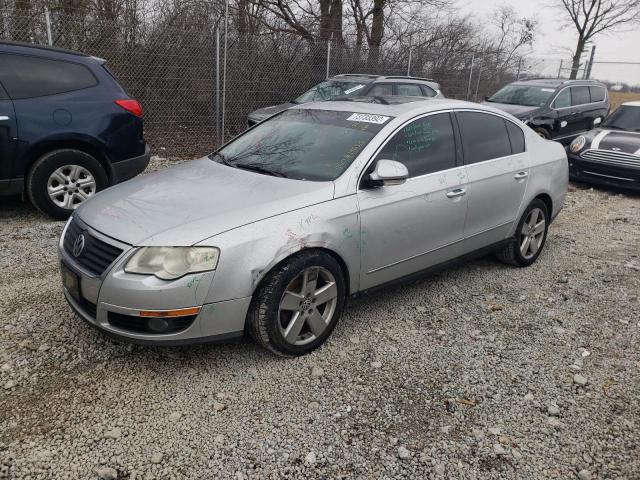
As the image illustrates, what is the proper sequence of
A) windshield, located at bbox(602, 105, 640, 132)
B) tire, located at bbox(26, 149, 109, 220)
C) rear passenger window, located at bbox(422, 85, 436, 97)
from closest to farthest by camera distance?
1. tire, located at bbox(26, 149, 109, 220)
2. windshield, located at bbox(602, 105, 640, 132)
3. rear passenger window, located at bbox(422, 85, 436, 97)

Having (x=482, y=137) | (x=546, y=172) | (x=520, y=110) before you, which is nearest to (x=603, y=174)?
(x=520, y=110)

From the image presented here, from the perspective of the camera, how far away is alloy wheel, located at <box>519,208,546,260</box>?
4.86 meters

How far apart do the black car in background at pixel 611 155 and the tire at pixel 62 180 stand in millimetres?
7412

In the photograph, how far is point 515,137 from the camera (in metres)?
4.68

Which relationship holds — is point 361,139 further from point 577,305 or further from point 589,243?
point 589,243

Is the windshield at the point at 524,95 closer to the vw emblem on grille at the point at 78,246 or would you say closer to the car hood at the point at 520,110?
the car hood at the point at 520,110

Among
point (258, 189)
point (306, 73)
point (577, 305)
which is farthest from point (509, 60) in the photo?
point (258, 189)

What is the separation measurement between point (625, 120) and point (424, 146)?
23.8 feet

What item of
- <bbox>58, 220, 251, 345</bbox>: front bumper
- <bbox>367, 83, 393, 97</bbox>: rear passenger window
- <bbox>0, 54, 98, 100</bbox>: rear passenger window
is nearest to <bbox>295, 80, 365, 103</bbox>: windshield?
<bbox>367, 83, 393, 97</bbox>: rear passenger window

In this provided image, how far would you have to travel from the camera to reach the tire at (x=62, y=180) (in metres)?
5.30

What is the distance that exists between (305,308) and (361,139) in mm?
1253

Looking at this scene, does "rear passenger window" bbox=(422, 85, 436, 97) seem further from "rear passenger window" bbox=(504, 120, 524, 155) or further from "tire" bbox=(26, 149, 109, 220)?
"tire" bbox=(26, 149, 109, 220)

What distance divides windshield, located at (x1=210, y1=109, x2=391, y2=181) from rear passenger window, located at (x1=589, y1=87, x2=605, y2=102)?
1040cm

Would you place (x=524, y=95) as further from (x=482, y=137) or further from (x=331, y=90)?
(x=482, y=137)
